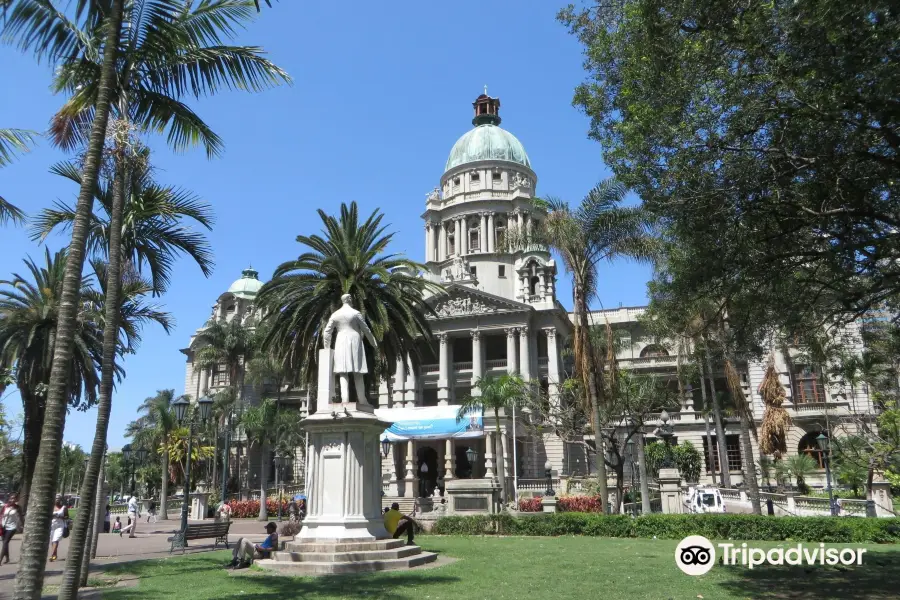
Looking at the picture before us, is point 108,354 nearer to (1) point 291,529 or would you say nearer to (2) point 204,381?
(1) point 291,529

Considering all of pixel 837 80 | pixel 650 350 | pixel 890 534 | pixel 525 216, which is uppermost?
pixel 525 216

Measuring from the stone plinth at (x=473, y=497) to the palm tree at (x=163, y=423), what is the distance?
1752 centimetres

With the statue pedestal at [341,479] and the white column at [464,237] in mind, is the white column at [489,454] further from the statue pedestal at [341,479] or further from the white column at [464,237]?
the statue pedestal at [341,479]

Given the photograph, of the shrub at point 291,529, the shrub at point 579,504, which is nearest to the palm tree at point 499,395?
the shrub at point 579,504

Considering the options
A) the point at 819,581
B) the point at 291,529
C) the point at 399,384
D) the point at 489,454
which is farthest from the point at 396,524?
the point at 399,384

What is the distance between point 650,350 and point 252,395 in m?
37.9

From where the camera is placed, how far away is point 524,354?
52438 mm

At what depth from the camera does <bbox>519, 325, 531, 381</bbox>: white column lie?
2028 inches

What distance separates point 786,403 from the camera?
51125 mm

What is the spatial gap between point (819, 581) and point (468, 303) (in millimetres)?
44742

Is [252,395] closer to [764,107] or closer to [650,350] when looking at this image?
[650,350]

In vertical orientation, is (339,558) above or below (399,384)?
below

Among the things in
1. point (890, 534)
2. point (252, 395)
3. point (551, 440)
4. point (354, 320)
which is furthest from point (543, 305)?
point (354, 320)

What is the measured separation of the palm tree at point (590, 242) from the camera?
2338 cm
